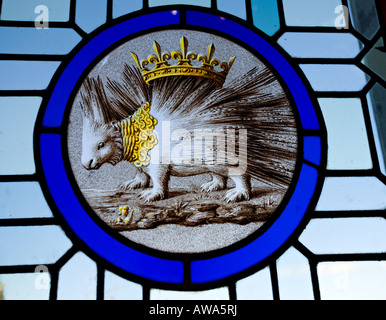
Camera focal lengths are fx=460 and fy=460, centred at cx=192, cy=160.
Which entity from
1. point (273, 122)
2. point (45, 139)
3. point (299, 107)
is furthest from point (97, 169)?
point (299, 107)

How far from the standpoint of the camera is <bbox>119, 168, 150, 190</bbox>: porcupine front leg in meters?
1.88

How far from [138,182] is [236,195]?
0.41 meters

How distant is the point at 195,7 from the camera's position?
85.2 inches

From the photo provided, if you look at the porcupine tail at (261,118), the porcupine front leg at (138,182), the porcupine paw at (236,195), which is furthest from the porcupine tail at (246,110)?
the porcupine front leg at (138,182)

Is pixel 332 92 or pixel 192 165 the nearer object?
pixel 192 165

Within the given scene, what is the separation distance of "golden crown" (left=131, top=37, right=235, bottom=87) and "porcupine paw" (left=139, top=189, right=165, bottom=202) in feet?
1.60

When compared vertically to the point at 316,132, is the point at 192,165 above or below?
below

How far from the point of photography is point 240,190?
1896mm

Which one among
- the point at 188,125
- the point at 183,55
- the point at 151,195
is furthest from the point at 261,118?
the point at 151,195

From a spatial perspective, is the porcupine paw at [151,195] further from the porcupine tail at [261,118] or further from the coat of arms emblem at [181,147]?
the porcupine tail at [261,118]

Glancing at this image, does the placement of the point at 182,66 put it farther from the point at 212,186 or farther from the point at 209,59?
the point at 212,186

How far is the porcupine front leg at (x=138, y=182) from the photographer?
188cm
